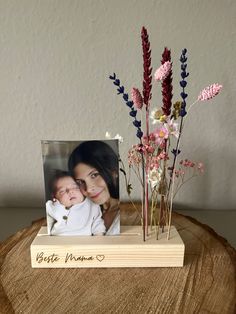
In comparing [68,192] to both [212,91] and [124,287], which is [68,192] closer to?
[124,287]

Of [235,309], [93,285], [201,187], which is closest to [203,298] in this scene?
[235,309]

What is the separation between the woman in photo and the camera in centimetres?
63

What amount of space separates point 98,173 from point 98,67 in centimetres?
40

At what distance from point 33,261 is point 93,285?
0.15m

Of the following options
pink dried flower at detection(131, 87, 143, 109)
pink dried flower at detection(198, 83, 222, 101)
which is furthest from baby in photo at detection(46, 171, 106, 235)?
pink dried flower at detection(198, 83, 222, 101)

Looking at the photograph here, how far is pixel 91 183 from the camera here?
65cm

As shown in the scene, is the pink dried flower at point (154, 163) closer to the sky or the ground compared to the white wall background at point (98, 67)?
closer to the ground

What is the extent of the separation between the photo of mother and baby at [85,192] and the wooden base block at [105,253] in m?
0.04

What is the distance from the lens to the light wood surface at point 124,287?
54 centimetres

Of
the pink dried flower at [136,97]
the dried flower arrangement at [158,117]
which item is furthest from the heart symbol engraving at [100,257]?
the pink dried flower at [136,97]

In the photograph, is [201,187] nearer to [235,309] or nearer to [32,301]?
[235,309]

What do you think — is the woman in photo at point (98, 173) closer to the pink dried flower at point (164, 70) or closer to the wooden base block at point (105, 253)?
the wooden base block at point (105, 253)

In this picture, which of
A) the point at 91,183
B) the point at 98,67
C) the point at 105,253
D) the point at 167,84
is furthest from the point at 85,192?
the point at 98,67

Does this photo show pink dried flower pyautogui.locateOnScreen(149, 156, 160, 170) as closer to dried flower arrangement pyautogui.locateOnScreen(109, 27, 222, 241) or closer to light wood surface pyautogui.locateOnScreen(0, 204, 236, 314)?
dried flower arrangement pyautogui.locateOnScreen(109, 27, 222, 241)
